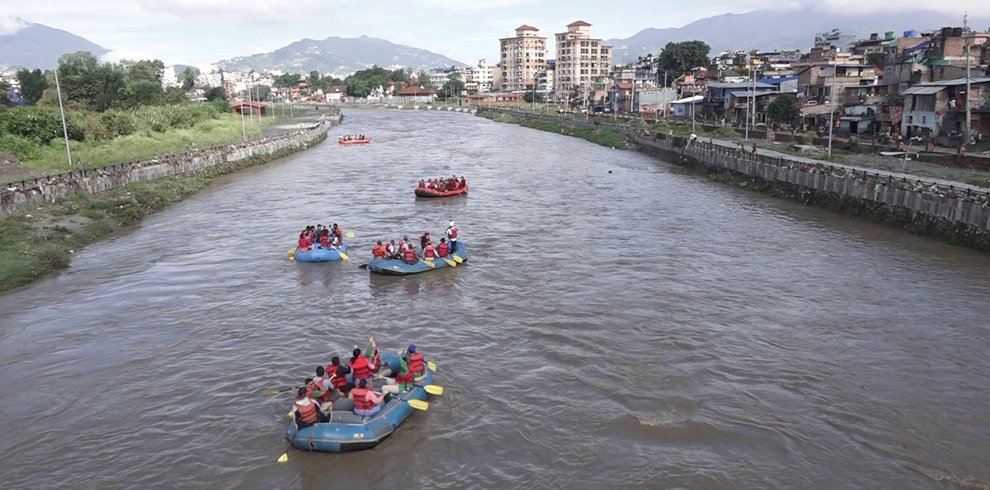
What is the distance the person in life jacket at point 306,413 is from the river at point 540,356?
724mm

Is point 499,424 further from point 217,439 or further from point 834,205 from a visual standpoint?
point 834,205

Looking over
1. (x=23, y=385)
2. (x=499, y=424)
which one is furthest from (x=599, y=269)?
(x=23, y=385)

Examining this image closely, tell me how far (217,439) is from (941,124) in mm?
52064

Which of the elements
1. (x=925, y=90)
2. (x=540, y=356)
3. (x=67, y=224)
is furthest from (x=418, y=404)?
(x=925, y=90)

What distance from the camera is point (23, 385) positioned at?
59.4 feet

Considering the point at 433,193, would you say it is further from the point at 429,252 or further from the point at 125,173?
the point at 125,173

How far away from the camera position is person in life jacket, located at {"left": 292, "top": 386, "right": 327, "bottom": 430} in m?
14.6

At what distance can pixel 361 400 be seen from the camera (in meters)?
15.3

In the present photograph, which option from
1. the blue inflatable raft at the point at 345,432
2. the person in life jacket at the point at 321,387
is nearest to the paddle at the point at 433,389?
the blue inflatable raft at the point at 345,432

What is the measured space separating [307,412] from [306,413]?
0.03m

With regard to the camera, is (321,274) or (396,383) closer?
(396,383)

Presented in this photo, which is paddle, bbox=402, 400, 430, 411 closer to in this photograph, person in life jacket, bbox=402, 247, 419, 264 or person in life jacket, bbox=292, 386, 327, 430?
person in life jacket, bbox=292, 386, 327, 430

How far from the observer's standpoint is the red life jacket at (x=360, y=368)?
53.5 ft

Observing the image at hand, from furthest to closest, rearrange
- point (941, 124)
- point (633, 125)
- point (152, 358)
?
point (633, 125), point (941, 124), point (152, 358)
